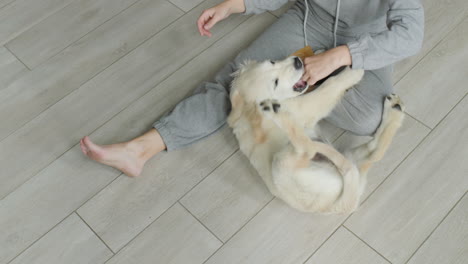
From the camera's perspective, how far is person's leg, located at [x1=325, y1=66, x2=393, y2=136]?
1.28m

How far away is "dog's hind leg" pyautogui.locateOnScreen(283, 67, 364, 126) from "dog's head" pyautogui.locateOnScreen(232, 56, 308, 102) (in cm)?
7

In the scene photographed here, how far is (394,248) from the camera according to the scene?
1.21 meters

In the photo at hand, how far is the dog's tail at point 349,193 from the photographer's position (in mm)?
1125

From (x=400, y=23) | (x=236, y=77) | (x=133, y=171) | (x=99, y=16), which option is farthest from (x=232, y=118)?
(x=99, y=16)

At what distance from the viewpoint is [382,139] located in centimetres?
125

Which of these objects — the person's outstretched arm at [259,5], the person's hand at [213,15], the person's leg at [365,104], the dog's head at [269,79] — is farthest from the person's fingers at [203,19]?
the person's leg at [365,104]

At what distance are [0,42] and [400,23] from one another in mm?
1371

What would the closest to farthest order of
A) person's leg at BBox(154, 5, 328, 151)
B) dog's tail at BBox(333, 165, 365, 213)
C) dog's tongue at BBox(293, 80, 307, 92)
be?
dog's tail at BBox(333, 165, 365, 213)
dog's tongue at BBox(293, 80, 307, 92)
person's leg at BBox(154, 5, 328, 151)

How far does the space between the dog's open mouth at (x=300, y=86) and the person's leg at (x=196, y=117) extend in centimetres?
18

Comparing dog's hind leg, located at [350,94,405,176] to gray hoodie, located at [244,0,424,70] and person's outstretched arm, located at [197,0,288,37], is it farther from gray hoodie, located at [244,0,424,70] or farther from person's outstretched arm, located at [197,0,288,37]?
person's outstretched arm, located at [197,0,288,37]

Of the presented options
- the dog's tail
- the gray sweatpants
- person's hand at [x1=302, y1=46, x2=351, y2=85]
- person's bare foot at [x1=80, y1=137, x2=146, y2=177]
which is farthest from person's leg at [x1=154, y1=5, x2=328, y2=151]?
the dog's tail

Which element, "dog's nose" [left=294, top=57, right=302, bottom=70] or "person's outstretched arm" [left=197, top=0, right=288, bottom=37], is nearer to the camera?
"dog's nose" [left=294, top=57, right=302, bottom=70]

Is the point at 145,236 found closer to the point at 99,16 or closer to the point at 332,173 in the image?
the point at 332,173

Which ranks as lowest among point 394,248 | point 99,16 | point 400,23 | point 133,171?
point 394,248
